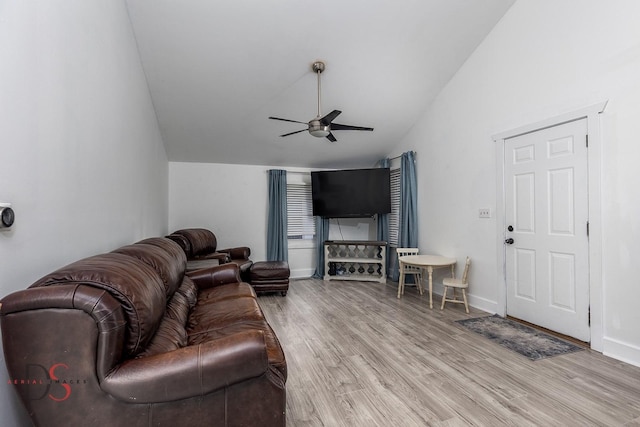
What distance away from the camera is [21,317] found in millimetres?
903

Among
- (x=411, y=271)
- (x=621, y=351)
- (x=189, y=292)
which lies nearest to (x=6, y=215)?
(x=189, y=292)

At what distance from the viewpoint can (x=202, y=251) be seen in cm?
436

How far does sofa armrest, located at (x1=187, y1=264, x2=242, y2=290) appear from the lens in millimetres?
2896

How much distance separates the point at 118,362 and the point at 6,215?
0.66 meters

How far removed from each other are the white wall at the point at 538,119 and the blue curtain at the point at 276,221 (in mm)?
2515

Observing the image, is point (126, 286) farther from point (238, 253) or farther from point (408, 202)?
point (408, 202)

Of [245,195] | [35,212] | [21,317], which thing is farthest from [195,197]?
[21,317]

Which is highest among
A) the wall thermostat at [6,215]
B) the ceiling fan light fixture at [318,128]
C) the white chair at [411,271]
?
the ceiling fan light fixture at [318,128]

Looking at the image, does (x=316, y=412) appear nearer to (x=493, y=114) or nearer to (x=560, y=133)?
(x=560, y=133)

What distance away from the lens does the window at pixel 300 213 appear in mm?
5848

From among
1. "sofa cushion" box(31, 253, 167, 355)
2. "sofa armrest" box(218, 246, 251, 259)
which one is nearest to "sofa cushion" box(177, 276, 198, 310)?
"sofa cushion" box(31, 253, 167, 355)

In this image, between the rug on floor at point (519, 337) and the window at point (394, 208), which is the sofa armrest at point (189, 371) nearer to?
the rug on floor at point (519, 337)

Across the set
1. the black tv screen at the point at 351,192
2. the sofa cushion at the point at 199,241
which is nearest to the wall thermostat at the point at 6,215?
the sofa cushion at the point at 199,241

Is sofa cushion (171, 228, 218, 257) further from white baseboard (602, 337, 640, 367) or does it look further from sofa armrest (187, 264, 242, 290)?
white baseboard (602, 337, 640, 367)
